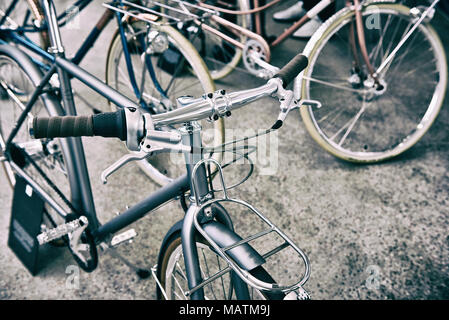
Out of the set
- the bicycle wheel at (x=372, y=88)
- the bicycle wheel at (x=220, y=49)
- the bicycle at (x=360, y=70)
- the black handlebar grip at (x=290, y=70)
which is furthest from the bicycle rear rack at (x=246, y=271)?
the bicycle wheel at (x=220, y=49)

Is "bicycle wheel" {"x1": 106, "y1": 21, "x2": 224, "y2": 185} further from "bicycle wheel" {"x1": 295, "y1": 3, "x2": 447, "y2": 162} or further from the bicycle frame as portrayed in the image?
"bicycle wheel" {"x1": 295, "y1": 3, "x2": 447, "y2": 162}

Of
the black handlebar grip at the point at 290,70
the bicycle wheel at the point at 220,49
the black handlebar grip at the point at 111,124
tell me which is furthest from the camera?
the bicycle wheel at the point at 220,49

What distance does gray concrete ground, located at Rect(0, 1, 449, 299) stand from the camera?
1.67 m

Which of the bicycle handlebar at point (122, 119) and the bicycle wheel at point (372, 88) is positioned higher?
the bicycle handlebar at point (122, 119)

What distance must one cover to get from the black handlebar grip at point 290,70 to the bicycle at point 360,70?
883mm

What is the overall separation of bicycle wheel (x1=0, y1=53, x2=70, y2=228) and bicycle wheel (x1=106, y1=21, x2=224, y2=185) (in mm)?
488

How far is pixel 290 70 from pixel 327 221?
1.29 meters

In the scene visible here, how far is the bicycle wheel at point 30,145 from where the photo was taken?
5.22 feet

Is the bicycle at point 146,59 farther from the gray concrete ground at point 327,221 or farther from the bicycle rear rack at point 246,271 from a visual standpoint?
the bicycle rear rack at point 246,271

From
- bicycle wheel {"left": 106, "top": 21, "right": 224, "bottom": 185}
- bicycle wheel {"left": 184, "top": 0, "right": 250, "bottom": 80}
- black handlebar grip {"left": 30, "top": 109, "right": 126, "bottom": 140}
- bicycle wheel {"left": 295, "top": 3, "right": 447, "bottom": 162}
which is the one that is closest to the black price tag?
bicycle wheel {"left": 106, "top": 21, "right": 224, "bottom": 185}

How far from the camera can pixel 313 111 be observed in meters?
2.11

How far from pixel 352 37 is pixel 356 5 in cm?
18

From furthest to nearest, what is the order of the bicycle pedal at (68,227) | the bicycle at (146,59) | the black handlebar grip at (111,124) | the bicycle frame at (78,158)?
the bicycle at (146,59)
the bicycle pedal at (68,227)
the bicycle frame at (78,158)
the black handlebar grip at (111,124)

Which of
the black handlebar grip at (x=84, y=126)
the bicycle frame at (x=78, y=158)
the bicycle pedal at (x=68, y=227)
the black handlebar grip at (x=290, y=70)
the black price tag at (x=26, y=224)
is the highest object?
the black handlebar grip at (x=290, y=70)
